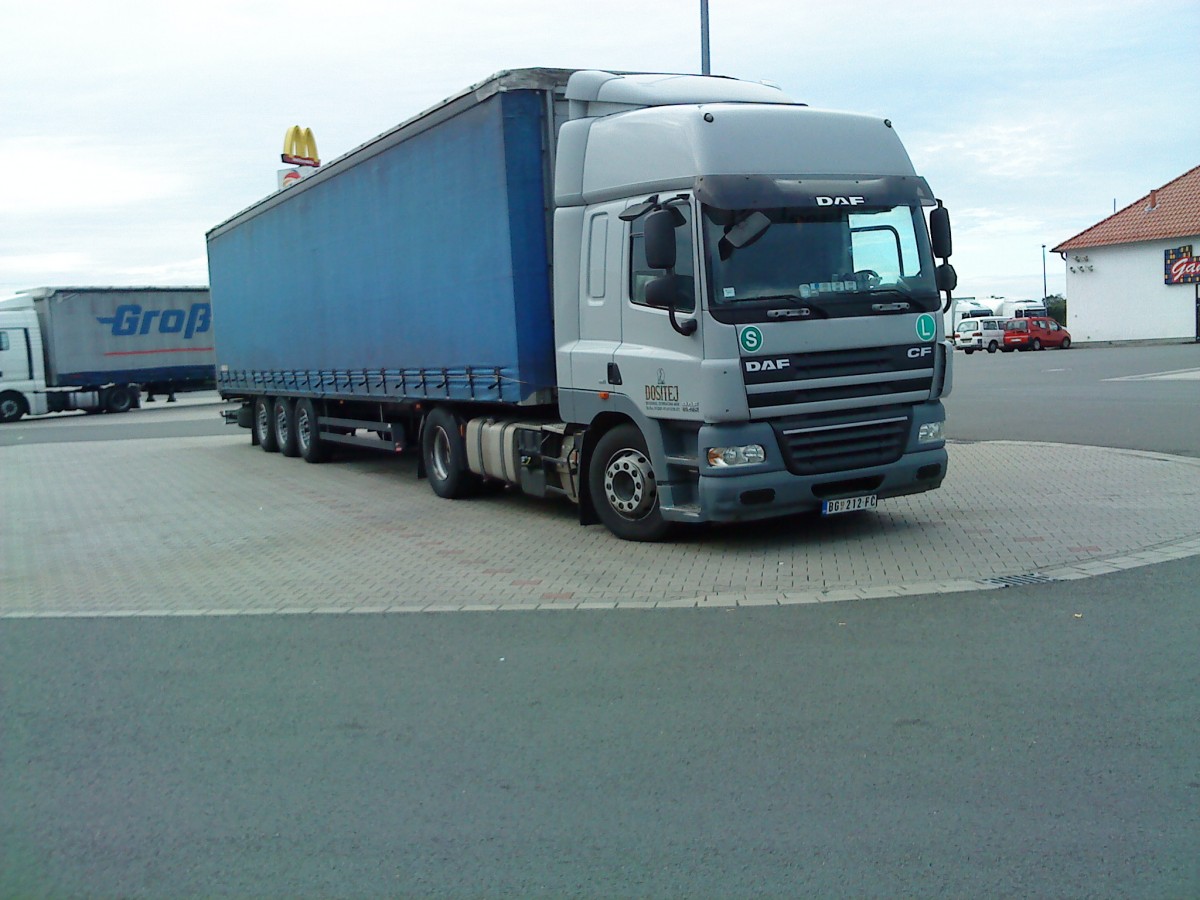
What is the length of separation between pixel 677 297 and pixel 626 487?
5.83ft

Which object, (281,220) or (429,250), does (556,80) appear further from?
(281,220)

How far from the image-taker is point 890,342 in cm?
933

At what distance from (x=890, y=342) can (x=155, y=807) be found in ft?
21.3

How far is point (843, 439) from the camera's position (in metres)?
9.22

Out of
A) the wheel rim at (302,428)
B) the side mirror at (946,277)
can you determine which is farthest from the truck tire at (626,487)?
the wheel rim at (302,428)

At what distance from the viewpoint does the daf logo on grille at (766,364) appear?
346 inches

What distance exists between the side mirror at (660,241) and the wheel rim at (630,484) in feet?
5.42

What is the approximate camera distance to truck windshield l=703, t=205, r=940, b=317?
8.88 m

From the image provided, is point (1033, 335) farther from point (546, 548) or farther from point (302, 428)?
point (546, 548)

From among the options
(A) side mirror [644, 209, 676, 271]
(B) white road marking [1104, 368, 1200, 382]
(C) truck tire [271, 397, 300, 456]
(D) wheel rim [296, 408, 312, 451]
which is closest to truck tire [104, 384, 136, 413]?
(C) truck tire [271, 397, 300, 456]

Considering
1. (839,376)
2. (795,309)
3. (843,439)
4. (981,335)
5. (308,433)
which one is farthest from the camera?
(981,335)

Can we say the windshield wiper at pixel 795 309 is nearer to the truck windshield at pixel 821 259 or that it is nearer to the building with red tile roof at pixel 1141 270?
the truck windshield at pixel 821 259

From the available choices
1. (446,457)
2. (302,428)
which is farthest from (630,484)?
(302,428)

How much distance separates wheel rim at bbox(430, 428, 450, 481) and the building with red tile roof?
52065 mm
